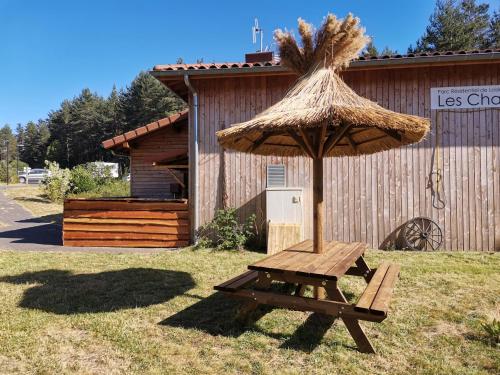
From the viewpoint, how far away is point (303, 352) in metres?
3.27

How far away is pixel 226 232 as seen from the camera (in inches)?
323

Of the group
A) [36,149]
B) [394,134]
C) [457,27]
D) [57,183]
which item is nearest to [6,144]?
[36,149]

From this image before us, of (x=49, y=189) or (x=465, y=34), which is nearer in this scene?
(x=49, y=189)

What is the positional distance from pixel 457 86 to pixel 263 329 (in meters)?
7.02

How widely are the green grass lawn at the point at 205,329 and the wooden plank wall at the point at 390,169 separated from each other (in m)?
2.26

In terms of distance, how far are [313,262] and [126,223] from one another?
6131 millimetres

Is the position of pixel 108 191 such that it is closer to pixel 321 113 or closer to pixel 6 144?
pixel 321 113

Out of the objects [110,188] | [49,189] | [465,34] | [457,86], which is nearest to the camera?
[457,86]

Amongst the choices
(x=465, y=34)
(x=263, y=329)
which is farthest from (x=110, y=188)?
(x=465, y=34)

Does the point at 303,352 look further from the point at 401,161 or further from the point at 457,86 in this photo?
the point at 457,86

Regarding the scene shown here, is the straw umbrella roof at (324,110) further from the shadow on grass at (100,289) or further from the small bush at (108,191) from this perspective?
the small bush at (108,191)

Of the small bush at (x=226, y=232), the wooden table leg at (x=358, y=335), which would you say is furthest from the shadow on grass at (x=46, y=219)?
the wooden table leg at (x=358, y=335)

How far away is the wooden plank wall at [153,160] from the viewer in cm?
1278

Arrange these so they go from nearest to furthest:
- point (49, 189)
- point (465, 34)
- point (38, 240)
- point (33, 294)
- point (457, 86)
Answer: point (33, 294) < point (457, 86) < point (38, 240) < point (49, 189) < point (465, 34)
